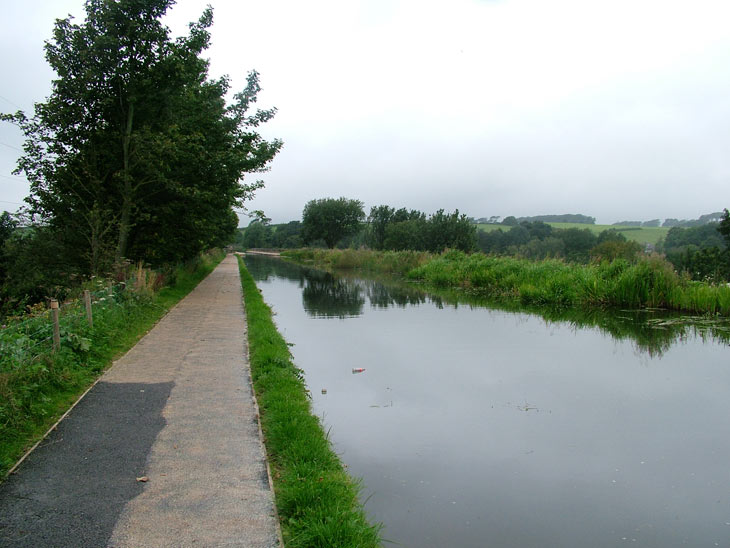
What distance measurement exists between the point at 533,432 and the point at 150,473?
403cm

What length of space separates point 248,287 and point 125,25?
36.8ft

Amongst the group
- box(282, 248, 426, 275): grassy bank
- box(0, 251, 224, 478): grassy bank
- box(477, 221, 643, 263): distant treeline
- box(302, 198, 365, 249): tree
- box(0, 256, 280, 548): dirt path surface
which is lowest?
box(0, 256, 280, 548): dirt path surface

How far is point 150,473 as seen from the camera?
446 centimetres

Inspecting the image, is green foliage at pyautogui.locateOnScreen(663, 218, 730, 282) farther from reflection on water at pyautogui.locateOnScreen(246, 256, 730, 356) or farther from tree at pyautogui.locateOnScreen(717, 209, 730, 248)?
reflection on water at pyautogui.locateOnScreen(246, 256, 730, 356)

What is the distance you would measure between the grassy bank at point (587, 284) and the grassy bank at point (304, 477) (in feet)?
42.4

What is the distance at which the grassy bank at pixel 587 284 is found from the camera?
1559cm

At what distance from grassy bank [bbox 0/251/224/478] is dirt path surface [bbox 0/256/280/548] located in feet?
0.67

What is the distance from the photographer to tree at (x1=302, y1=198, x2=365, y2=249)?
76.3 m

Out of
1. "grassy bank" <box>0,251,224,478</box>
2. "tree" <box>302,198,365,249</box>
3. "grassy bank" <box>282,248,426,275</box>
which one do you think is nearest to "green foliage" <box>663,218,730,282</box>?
"grassy bank" <box>282,248,426,275</box>

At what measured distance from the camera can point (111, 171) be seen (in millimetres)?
17688

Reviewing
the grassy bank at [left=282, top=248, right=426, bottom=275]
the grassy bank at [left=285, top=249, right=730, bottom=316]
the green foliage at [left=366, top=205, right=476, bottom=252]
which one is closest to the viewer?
the grassy bank at [left=285, top=249, right=730, bottom=316]

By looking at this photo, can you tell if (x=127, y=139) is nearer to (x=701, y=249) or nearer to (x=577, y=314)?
(x=577, y=314)

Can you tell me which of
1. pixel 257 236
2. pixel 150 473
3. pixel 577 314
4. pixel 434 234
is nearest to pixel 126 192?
pixel 577 314

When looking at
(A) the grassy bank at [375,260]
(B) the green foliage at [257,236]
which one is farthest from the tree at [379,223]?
(B) the green foliage at [257,236]
